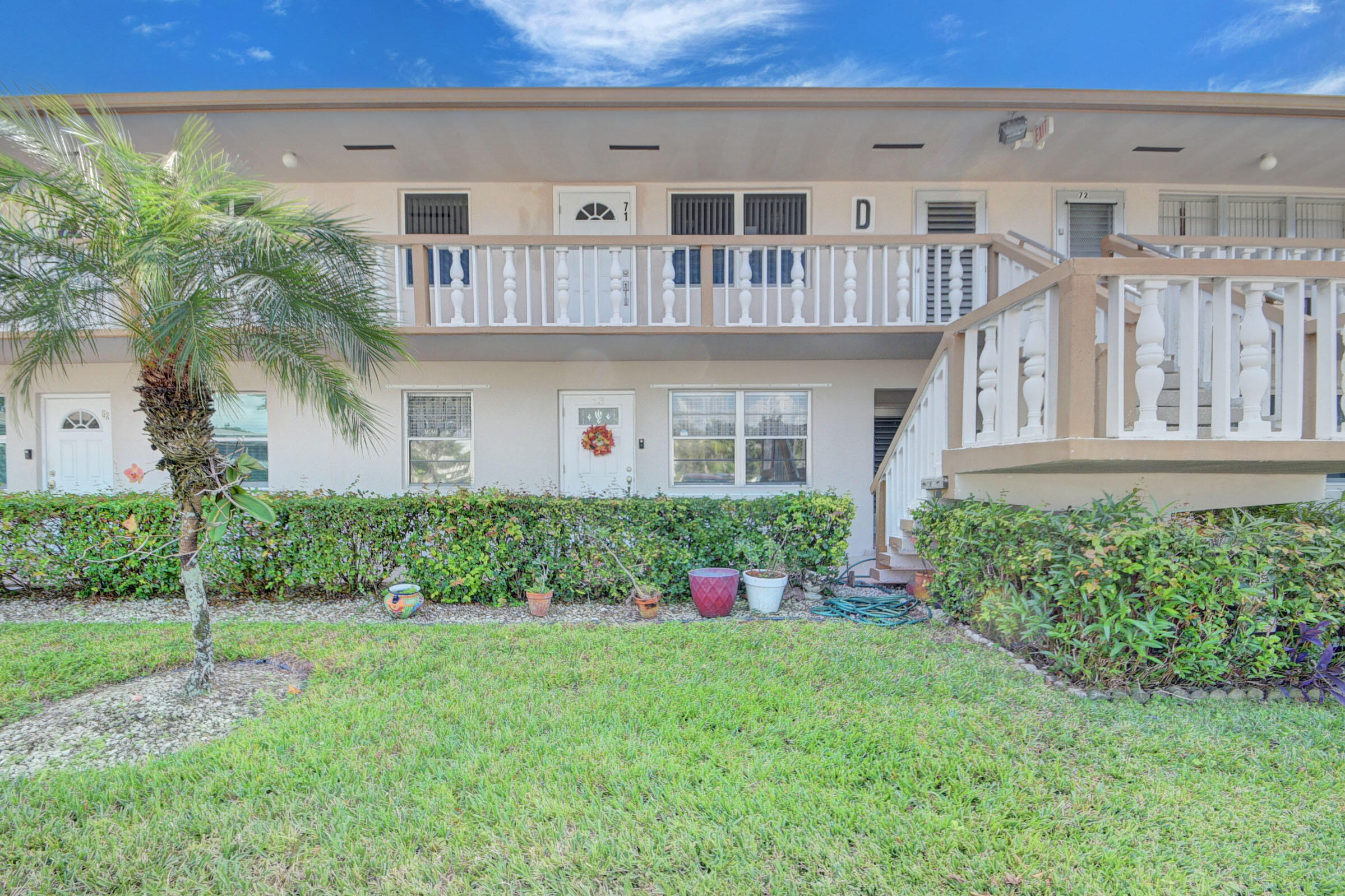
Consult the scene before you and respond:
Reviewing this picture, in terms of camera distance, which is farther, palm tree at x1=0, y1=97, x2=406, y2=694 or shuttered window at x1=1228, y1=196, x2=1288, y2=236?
shuttered window at x1=1228, y1=196, x2=1288, y2=236

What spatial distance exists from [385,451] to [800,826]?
7127 millimetres

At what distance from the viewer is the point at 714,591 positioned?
5027 mm

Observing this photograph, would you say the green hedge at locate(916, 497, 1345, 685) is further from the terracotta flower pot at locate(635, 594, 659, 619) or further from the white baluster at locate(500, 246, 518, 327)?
the white baluster at locate(500, 246, 518, 327)

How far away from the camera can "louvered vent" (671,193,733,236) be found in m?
8.12

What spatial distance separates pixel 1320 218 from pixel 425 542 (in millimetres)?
12030

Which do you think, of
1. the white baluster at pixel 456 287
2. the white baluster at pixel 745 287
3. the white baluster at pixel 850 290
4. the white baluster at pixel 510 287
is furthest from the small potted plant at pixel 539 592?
the white baluster at pixel 850 290

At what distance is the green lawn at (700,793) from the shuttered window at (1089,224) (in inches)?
269

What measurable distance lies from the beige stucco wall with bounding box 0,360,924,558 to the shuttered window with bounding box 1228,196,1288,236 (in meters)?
4.89

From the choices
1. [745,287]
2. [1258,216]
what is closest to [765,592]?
[745,287]

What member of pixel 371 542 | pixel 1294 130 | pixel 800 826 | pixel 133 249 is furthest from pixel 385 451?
pixel 1294 130

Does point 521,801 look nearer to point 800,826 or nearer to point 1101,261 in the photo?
point 800,826

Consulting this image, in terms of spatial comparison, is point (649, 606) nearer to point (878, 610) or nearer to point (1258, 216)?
point (878, 610)

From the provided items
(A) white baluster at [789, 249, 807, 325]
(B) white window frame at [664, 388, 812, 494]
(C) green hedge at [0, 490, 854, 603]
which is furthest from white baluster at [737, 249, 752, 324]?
(C) green hedge at [0, 490, 854, 603]

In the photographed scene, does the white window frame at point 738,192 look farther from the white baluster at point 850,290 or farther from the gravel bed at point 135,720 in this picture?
the gravel bed at point 135,720
